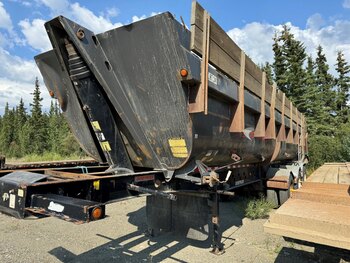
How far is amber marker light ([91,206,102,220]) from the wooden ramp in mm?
1390

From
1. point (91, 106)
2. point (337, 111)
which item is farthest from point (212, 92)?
point (337, 111)

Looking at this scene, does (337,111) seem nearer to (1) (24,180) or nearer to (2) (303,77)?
(2) (303,77)

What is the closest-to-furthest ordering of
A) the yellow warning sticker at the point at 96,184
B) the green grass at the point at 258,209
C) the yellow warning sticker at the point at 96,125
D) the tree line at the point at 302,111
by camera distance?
1. the yellow warning sticker at the point at 96,184
2. the yellow warning sticker at the point at 96,125
3. the green grass at the point at 258,209
4. the tree line at the point at 302,111

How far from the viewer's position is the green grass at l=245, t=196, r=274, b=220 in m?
6.44

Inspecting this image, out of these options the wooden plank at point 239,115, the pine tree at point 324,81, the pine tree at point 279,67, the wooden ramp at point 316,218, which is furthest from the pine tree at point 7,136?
the wooden ramp at point 316,218

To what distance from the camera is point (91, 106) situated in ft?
11.9

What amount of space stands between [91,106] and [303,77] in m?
23.4

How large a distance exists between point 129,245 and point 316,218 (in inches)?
128

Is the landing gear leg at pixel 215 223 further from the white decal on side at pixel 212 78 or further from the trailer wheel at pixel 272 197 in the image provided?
the trailer wheel at pixel 272 197

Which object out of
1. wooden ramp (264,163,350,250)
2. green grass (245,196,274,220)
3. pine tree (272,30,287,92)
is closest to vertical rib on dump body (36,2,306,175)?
wooden ramp (264,163,350,250)

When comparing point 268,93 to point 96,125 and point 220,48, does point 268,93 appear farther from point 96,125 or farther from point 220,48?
point 96,125

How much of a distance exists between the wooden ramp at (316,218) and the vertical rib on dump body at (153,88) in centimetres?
119

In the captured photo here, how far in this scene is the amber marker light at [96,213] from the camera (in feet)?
7.43

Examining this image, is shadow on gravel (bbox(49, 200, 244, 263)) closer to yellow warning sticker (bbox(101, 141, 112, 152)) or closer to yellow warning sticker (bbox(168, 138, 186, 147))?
yellow warning sticker (bbox(101, 141, 112, 152))
